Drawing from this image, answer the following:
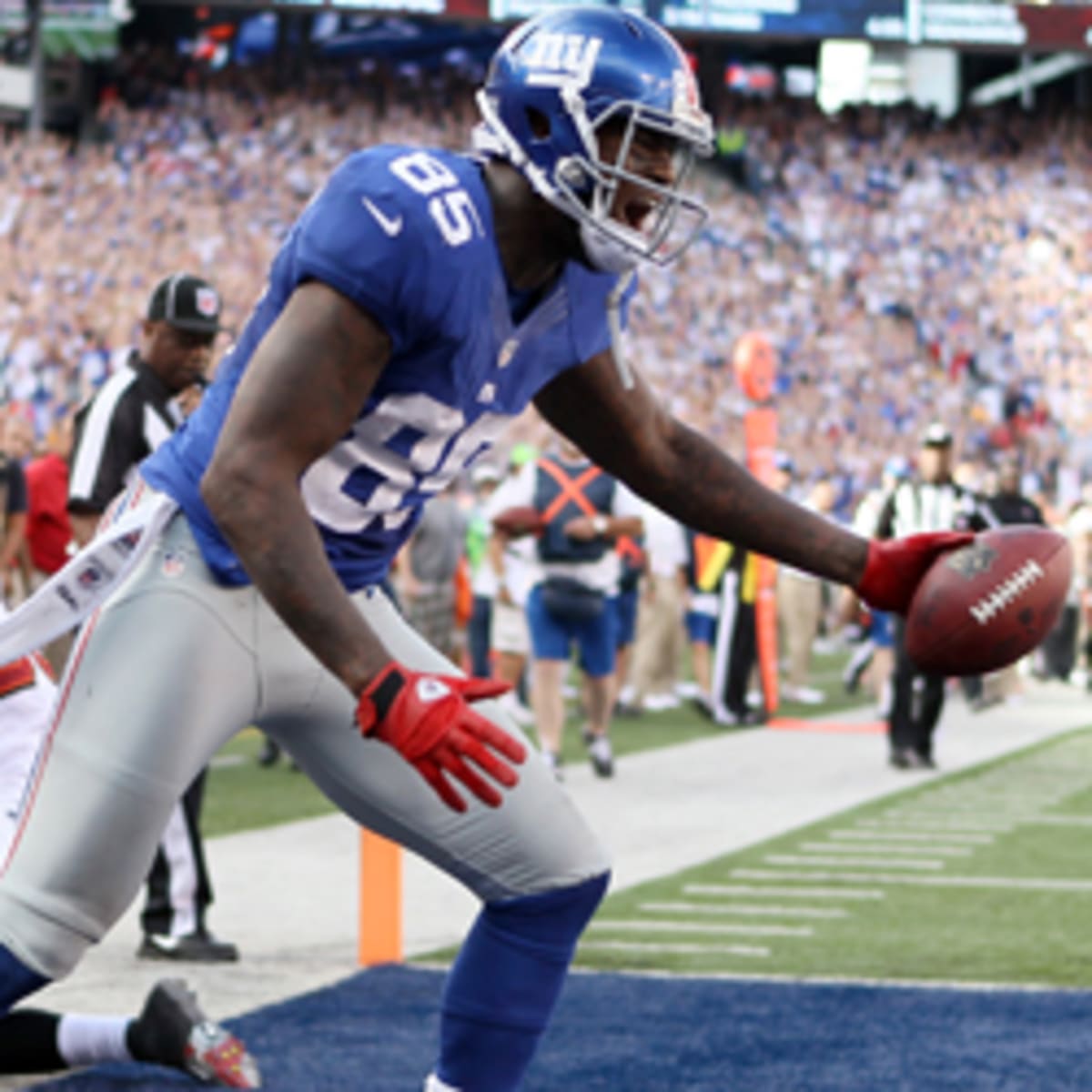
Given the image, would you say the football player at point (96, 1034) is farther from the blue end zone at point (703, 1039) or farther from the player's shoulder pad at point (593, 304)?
the player's shoulder pad at point (593, 304)

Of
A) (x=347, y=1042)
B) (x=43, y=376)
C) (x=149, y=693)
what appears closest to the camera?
(x=149, y=693)

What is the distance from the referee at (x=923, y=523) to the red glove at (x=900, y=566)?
7.09m

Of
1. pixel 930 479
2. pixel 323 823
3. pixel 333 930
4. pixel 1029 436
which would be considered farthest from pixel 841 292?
pixel 333 930

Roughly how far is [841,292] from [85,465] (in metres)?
24.0

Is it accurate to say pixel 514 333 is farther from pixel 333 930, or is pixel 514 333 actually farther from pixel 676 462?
pixel 333 930

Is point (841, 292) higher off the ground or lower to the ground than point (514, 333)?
lower

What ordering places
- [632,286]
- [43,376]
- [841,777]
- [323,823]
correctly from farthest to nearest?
A: [43,376] < [841,777] < [323,823] < [632,286]

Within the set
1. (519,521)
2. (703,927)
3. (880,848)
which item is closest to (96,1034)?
(703,927)

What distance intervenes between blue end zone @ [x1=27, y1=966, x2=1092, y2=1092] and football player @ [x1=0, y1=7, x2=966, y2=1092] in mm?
1360

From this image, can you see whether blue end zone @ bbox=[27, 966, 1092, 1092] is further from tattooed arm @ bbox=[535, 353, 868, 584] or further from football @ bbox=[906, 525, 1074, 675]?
tattooed arm @ bbox=[535, 353, 868, 584]

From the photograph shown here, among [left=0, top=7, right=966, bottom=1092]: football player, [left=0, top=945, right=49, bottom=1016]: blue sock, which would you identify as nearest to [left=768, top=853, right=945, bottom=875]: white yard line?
[left=0, top=7, right=966, bottom=1092]: football player

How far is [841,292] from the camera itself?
1142 inches

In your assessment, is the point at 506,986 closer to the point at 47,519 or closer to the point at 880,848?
the point at 880,848

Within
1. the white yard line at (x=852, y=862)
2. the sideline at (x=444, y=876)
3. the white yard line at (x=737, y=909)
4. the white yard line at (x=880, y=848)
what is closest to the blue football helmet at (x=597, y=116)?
the sideline at (x=444, y=876)
